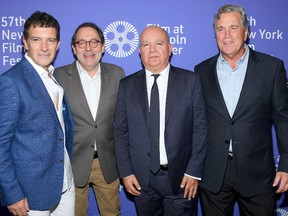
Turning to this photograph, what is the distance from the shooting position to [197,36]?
3371 millimetres

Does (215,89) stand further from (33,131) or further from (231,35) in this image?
(33,131)

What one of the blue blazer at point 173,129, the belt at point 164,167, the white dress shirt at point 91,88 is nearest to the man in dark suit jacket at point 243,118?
the blue blazer at point 173,129

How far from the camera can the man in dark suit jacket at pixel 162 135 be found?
8.05ft

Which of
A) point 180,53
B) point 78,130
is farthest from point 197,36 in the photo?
point 78,130

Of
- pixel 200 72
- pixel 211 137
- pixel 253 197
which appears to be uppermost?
pixel 200 72

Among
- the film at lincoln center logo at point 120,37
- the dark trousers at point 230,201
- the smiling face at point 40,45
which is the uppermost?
the film at lincoln center logo at point 120,37

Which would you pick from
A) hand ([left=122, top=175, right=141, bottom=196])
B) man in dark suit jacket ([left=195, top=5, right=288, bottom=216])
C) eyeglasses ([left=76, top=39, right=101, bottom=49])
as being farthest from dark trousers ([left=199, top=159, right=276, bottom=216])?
eyeglasses ([left=76, top=39, right=101, bottom=49])

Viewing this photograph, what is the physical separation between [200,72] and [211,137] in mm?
578

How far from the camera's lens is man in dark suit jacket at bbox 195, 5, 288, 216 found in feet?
7.88

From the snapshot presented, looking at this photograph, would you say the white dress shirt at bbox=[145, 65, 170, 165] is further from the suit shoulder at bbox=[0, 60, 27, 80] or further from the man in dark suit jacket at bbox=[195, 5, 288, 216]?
the suit shoulder at bbox=[0, 60, 27, 80]

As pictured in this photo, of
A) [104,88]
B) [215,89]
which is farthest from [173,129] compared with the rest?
[104,88]

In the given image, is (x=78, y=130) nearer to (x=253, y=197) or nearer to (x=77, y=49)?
(x=77, y=49)

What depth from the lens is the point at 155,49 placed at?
251 cm

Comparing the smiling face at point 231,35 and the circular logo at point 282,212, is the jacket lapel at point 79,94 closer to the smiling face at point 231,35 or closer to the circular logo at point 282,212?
the smiling face at point 231,35
